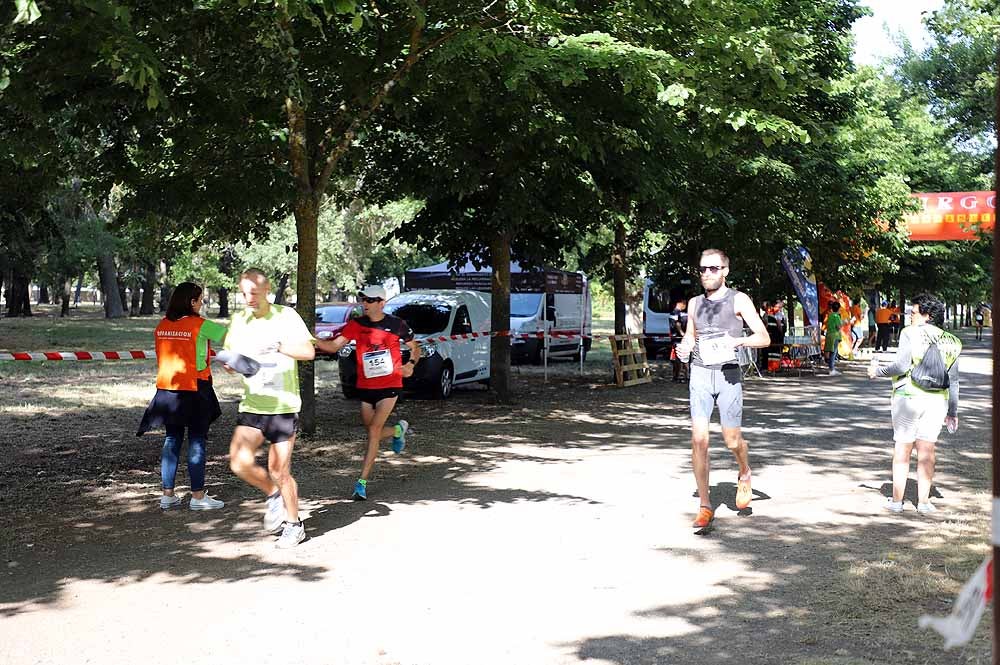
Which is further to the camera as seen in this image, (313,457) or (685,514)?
(313,457)

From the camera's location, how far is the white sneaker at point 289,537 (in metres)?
7.30

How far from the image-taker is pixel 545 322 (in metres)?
27.7

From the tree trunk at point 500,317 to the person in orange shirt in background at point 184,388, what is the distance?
9238 millimetres

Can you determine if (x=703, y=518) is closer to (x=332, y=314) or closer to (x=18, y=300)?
(x=332, y=314)

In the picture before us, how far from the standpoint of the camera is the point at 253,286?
745cm

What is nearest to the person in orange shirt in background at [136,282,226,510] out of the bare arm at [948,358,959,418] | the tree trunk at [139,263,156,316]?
the bare arm at [948,358,959,418]

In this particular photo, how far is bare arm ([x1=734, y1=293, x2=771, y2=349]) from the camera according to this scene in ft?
25.3

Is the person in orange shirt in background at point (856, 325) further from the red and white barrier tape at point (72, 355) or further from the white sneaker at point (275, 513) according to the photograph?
the white sneaker at point (275, 513)

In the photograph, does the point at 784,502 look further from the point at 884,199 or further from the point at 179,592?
the point at 884,199

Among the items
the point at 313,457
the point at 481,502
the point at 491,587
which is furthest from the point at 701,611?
the point at 313,457

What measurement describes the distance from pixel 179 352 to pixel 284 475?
1.76m

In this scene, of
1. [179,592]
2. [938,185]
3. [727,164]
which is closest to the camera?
[179,592]

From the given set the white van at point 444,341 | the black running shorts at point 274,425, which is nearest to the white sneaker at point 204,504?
the black running shorts at point 274,425

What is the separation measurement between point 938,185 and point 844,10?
2426 centimetres
